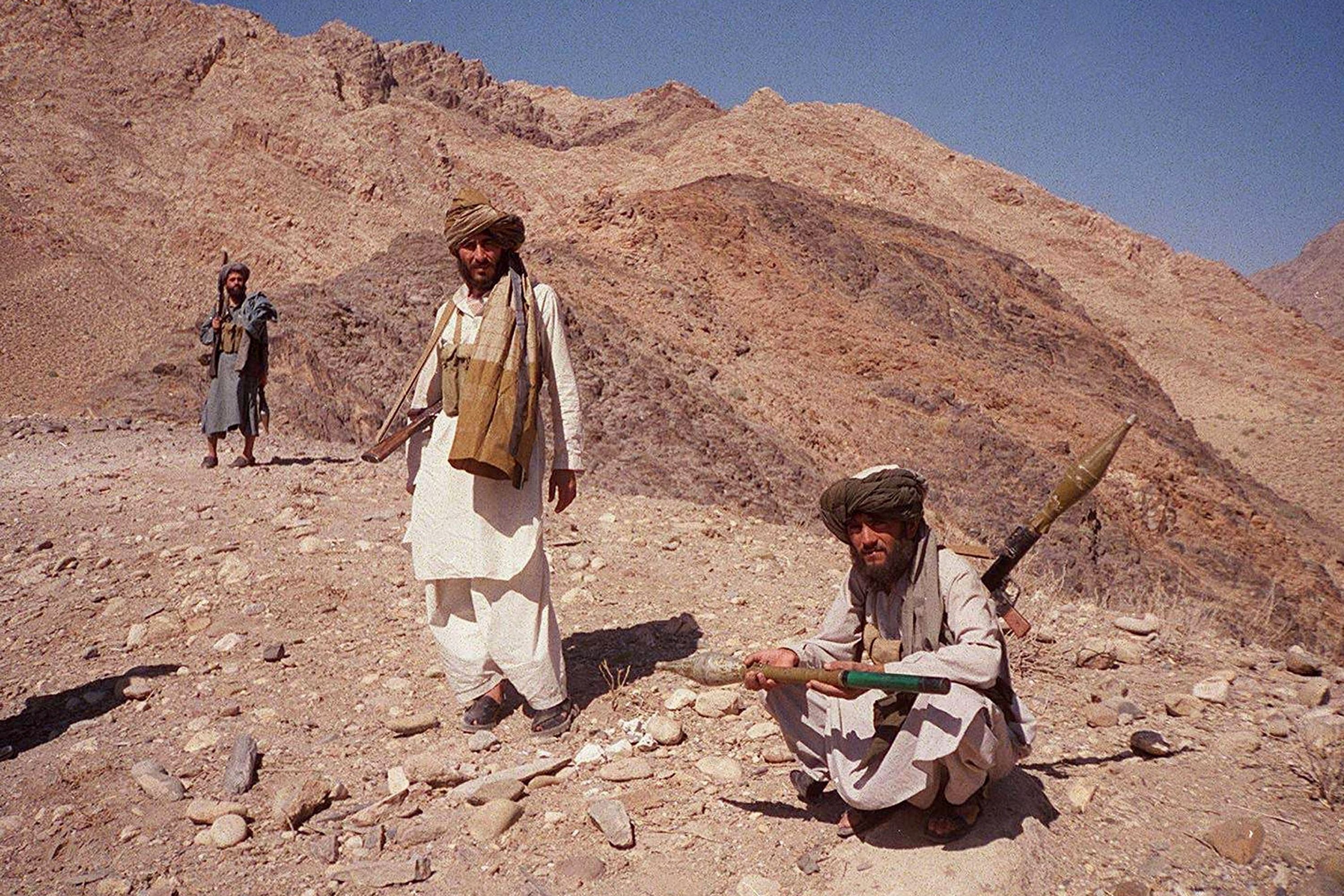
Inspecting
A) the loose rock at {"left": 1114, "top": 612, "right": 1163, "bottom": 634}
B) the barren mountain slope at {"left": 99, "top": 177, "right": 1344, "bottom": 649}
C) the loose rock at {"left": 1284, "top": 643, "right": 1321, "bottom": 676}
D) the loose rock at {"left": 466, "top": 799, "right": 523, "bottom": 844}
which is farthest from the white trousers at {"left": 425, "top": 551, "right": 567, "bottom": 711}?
the barren mountain slope at {"left": 99, "top": 177, "right": 1344, "bottom": 649}

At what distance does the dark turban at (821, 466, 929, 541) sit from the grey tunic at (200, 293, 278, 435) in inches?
238

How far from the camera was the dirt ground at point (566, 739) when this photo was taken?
252 centimetres

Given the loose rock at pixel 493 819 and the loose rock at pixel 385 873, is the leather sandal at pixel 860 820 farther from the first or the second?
the loose rock at pixel 385 873

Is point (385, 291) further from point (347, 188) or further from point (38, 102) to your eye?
point (38, 102)

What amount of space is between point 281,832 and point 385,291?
8.91 m

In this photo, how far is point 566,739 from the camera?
3281 millimetres

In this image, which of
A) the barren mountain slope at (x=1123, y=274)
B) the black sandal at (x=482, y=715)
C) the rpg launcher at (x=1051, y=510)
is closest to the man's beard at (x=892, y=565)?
the rpg launcher at (x=1051, y=510)

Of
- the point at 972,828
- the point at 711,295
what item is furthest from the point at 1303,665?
the point at 711,295

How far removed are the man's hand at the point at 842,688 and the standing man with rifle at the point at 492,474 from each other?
112 cm

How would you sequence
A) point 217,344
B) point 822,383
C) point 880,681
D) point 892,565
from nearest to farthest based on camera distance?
1. point 880,681
2. point 892,565
3. point 217,344
4. point 822,383

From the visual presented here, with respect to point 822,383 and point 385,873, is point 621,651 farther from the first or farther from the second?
A: point 822,383

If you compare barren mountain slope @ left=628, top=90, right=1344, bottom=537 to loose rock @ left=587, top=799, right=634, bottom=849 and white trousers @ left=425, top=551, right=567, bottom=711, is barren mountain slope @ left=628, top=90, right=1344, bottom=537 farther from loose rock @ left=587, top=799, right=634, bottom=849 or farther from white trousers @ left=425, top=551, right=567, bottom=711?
loose rock @ left=587, top=799, right=634, bottom=849

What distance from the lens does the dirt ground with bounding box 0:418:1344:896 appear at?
2.52 m

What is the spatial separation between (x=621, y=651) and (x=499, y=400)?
143 cm
